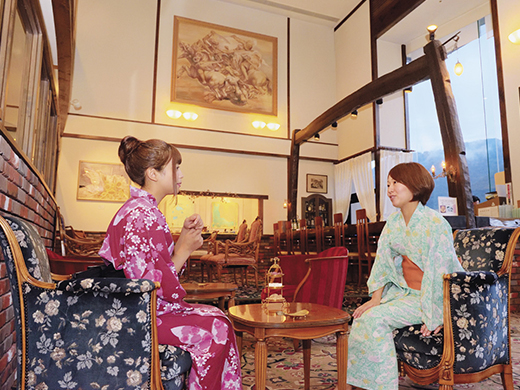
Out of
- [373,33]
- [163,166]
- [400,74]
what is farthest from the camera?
[373,33]

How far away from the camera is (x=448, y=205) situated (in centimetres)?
462

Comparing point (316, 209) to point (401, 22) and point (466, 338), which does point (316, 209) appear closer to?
point (401, 22)

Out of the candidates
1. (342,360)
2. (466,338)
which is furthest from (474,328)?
(342,360)

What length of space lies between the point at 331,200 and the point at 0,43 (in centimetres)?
975

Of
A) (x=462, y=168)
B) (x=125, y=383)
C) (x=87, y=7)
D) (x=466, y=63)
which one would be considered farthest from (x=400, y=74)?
(x=87, y=7)

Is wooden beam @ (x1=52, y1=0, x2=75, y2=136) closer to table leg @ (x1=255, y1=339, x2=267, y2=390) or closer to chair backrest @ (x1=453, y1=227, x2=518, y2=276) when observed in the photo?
table leg @ (x1=255, y1=339, x2=267, y2=390)

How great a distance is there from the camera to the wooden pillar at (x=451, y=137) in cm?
472

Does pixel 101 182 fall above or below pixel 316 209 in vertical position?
above

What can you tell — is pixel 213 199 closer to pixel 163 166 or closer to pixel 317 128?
pixel 317 128

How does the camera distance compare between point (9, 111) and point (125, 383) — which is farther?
point (9, 111)

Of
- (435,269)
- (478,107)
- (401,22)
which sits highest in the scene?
(401,22)

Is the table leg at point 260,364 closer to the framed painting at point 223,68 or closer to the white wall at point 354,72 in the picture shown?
the white wall at point 354,72

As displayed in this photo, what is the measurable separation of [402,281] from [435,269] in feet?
0.93

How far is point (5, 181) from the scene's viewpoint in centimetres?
187
